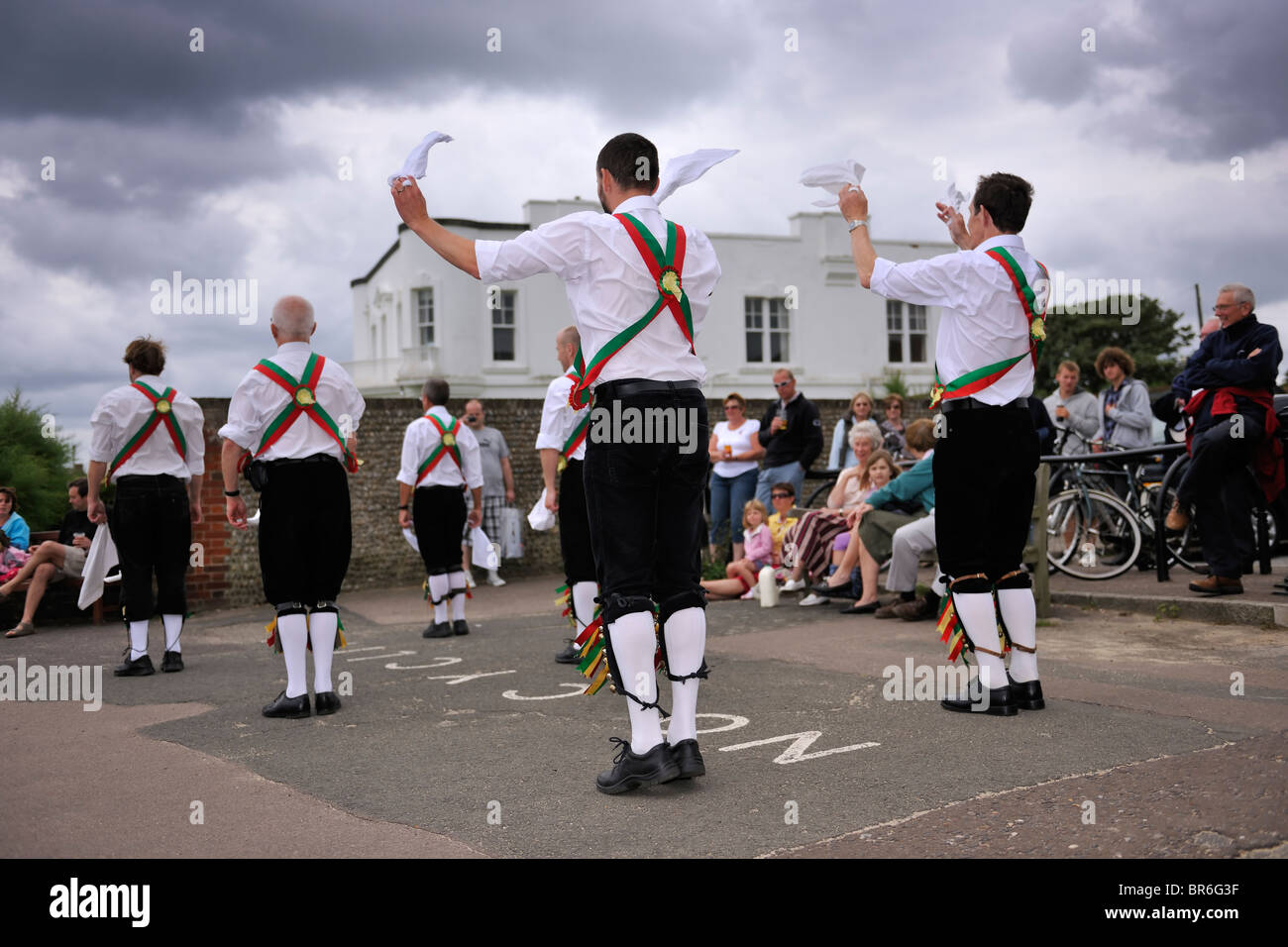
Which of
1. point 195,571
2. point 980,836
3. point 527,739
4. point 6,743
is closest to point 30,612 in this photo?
point 195,571

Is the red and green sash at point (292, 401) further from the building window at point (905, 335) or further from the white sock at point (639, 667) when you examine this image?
the building window at point (905, 335)

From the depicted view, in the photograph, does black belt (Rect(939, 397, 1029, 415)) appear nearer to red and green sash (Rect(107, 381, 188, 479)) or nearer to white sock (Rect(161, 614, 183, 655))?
red and green sash (Rect(107, 381, 188, 479))

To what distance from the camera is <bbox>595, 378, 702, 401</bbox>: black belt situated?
4.16m

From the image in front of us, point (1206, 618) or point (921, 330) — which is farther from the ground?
point (921, 330)

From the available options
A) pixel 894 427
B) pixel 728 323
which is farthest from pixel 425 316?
pixel 894 427

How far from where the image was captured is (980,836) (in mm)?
3354

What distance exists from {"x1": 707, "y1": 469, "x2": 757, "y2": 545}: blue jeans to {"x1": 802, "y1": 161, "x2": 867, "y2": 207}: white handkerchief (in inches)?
283

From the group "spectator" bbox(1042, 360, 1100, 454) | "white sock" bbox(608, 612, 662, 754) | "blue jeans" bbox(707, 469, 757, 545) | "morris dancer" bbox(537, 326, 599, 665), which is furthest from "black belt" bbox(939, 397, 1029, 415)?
"blue jeans" bbox(707, 469, 757, 545)

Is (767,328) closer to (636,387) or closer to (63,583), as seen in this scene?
(63,583)

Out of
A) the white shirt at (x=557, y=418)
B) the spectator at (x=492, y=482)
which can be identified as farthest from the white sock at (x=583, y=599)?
the spectator at (x=492, y=482)

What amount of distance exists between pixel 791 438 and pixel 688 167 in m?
7.56

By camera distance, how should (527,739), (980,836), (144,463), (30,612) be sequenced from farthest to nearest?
(30,612)
(144,463)
(527,739)
(980,836)

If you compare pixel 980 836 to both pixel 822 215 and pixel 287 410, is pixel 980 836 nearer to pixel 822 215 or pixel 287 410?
pixel 287 410

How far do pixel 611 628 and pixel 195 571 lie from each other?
940 centimetres
